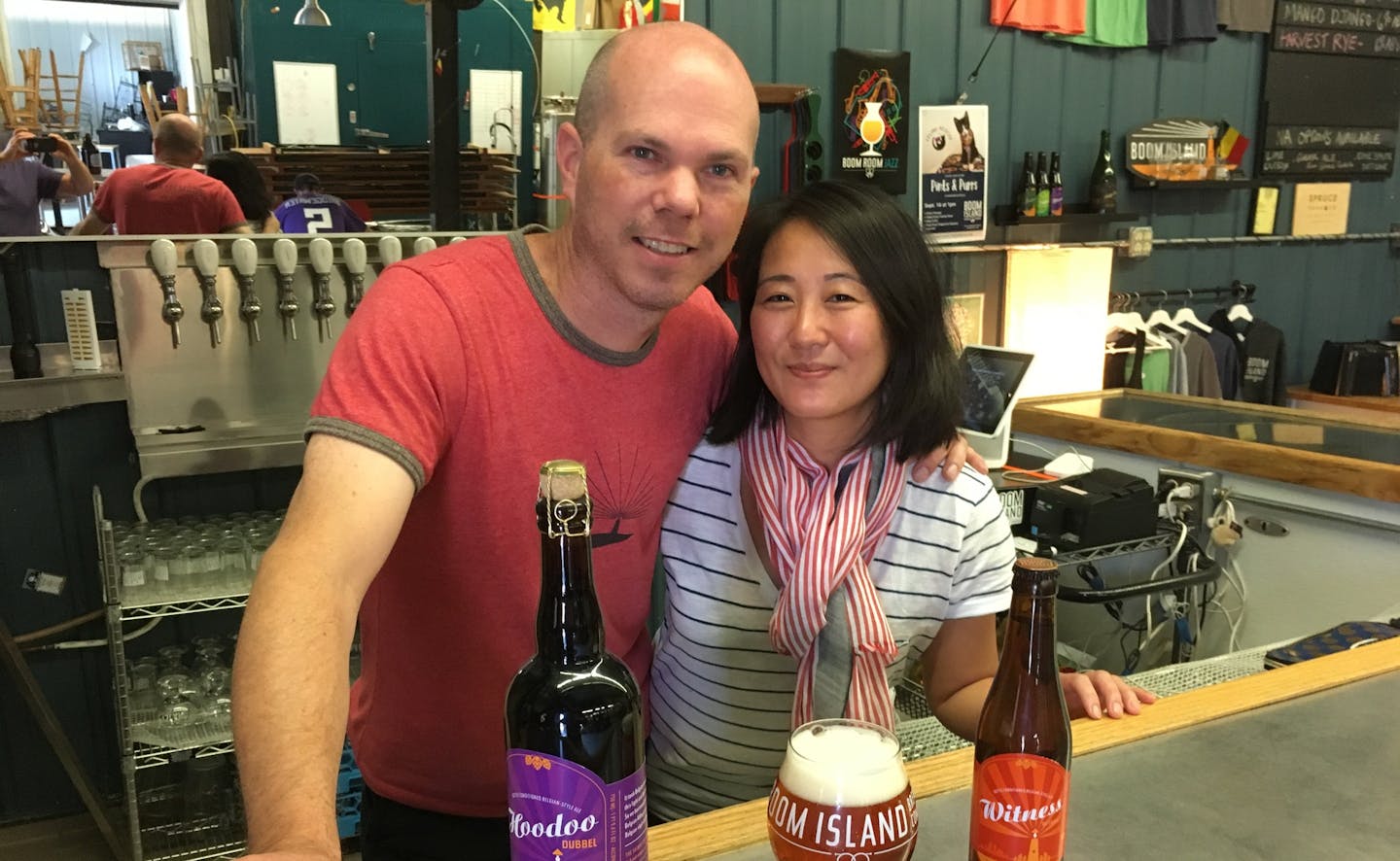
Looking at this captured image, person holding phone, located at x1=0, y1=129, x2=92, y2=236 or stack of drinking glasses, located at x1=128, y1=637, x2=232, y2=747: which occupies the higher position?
person holding phone, located at x1=0, y1=129, x2=92, y2=236

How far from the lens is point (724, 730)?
1.33 m

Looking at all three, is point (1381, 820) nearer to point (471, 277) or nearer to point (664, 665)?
point (664, 665)

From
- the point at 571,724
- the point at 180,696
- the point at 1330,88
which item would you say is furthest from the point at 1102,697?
the point at 1330,88

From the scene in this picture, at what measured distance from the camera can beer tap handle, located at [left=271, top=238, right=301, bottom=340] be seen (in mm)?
2568

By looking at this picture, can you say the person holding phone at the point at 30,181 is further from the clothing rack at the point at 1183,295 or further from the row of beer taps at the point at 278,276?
the clothing rack at the point at 1183,295

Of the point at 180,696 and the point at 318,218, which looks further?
the point at 318,218

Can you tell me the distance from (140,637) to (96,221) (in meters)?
1.19

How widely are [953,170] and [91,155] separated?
314 cm

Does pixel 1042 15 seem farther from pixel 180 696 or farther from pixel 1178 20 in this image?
pixel 180 696

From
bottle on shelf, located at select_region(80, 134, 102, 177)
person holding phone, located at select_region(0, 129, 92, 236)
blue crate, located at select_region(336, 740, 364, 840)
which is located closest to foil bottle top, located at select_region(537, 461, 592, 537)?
blue crate, located at select_region(336, 740, 364, 840)

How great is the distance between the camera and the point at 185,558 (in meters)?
2.50

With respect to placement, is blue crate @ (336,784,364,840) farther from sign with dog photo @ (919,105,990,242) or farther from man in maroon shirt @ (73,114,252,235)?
sign with dog photo @ (919,105,990,242)

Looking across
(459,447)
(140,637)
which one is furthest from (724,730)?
(140,637)

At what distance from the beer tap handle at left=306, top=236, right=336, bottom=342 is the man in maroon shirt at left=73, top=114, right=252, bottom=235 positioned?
342 mm
